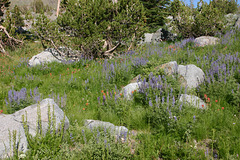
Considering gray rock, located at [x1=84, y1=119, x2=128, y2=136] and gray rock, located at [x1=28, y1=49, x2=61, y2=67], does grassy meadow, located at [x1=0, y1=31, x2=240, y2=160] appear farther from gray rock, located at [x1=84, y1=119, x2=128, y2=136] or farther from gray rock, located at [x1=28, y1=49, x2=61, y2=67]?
gray rock, located at [x1=28, y1=49, x2=61, y2=67]

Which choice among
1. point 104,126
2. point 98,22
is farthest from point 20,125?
point 98,22

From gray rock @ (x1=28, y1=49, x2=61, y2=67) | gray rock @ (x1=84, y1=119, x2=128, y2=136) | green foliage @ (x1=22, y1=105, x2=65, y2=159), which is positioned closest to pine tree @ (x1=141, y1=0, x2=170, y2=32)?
gray rock @ (x1=28, y1=49, x2=61, y2=67)

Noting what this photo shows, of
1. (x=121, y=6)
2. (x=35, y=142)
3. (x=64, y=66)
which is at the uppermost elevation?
(x=121, y=6)

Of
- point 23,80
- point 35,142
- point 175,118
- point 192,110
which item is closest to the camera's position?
point 35,142

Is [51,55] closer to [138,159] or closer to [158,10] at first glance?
[138,159]

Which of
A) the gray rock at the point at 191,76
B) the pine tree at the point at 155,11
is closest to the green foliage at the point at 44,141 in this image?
the gray rock at the point at 191,76

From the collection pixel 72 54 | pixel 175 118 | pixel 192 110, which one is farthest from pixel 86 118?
pixel 72 54

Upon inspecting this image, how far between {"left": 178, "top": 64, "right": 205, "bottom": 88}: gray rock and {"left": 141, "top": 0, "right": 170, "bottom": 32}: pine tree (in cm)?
1058

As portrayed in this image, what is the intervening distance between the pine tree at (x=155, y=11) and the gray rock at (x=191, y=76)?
417 inches

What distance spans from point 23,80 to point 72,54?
10.4ft

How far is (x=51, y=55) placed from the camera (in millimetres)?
9516

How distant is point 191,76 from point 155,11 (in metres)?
11.3

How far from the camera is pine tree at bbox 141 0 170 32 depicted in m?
14.6

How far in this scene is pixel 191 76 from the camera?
477cm
